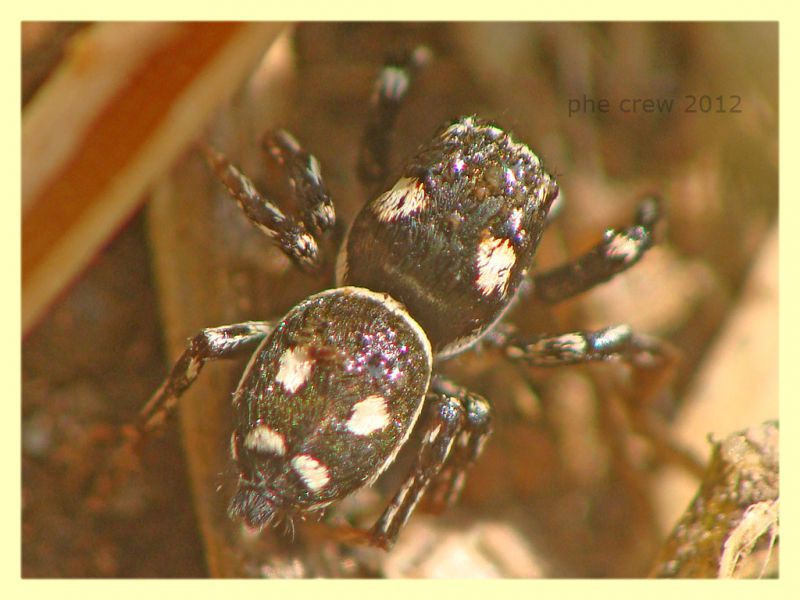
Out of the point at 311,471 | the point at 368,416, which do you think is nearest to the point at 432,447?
the point at 368,416

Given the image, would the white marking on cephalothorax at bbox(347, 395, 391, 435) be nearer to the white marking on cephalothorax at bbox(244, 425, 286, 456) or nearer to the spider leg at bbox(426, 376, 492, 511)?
the white marking on cephalothorax at bbox(244, 425, 286, 456)

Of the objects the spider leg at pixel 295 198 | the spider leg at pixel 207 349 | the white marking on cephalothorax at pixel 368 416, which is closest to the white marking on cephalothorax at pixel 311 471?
the white marking on cephalothorax at pixel 368 416

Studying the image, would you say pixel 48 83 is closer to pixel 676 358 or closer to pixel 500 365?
pixel 500 365

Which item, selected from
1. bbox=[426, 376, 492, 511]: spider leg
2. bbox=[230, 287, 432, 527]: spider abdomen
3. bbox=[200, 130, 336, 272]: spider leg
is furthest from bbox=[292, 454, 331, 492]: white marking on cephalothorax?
bbox=[200, 130, 336, 272]: spider leg

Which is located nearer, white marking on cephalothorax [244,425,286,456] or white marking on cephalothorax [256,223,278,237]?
white marking on cephalothorax [244,425,286,456]

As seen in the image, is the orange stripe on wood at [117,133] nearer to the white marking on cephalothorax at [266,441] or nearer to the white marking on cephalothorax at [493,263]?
the white marking on cephalothorax at [266,441]

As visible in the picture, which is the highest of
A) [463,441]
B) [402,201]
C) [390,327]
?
[402,201]

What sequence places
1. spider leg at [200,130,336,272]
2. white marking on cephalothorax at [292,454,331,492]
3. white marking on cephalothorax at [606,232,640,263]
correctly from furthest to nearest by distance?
white marking on cephalothorax at [606,232,640,263]
spider leg at [200,130,336,272]
white marking on cephalothorax at [292,454,331,492]

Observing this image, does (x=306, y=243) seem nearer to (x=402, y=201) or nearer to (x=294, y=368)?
(x=402, y=201)
